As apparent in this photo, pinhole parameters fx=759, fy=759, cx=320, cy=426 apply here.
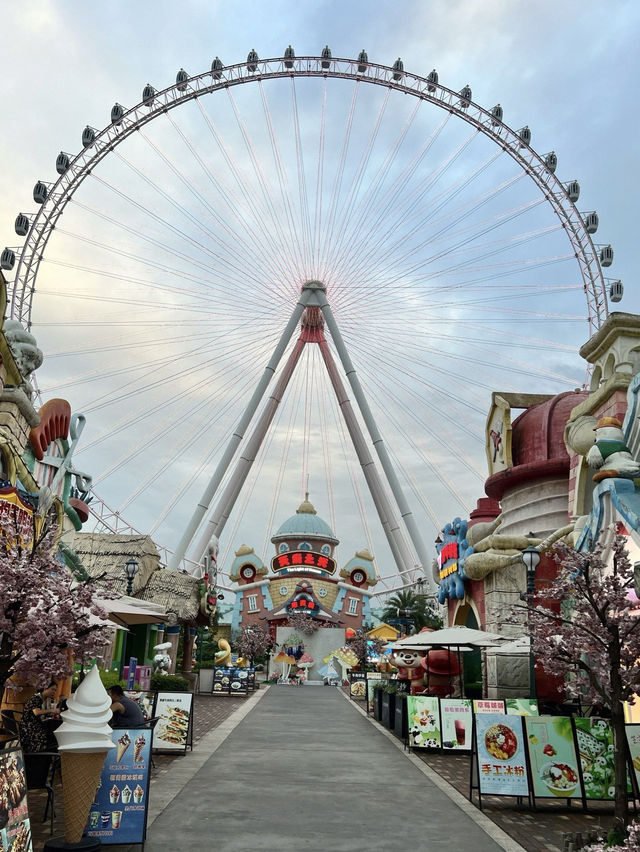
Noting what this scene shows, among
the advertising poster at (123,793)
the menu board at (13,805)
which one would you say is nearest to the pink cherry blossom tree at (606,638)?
the advertising poster at (123,793)

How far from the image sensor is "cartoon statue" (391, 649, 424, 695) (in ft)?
70.7

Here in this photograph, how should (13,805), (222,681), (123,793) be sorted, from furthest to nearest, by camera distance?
(222,681), (123,793), (13,805)

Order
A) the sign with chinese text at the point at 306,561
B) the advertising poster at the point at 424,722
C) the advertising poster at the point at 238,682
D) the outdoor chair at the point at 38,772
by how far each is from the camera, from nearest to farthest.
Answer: the outdoor chair at the point at 38,772
the advertising poster at the point at 424,722
the advertising poster at the point at 238,682
the sign with chinese text at the point at 306,561

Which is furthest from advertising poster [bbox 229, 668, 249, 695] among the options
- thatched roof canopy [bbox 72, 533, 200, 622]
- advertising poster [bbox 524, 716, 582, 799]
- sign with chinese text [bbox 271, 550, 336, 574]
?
sign with chinese text [bbox 271, 550, 336, 574]

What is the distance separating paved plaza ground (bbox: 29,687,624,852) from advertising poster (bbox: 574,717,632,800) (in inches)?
13.3

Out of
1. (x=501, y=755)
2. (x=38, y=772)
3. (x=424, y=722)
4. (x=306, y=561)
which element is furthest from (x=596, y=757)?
(x=306, y=561)

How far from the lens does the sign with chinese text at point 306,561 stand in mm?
67688

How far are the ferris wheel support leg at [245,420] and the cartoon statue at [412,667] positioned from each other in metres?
23.0

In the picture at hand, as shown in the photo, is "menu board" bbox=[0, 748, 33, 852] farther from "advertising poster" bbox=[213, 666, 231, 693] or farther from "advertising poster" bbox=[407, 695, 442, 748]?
"advertising poster" bbox=[213, 666, 231, 693]

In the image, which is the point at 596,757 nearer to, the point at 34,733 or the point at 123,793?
the point at 123,793

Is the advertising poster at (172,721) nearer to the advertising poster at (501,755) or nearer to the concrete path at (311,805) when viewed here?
the concrete path at (311,805)

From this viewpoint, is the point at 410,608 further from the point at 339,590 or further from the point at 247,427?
the point at 247,427

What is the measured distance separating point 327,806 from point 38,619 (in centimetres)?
482

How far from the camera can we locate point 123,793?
7.83 m
